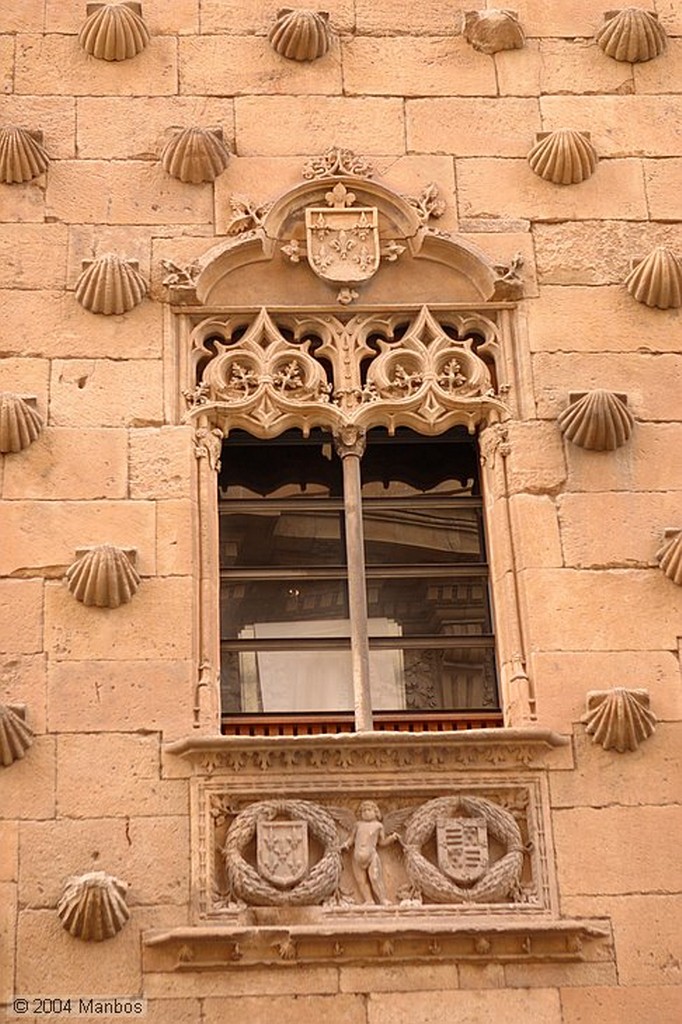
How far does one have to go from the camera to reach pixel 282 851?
438 inches

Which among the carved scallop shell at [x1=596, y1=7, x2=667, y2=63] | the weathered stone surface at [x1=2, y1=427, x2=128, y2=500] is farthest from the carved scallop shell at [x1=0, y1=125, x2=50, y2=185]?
the carved scallop shell at [x1=596, y1=7, x2=667, y2=63]

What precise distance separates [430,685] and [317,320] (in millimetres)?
2263

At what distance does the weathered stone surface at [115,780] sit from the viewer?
11.2m

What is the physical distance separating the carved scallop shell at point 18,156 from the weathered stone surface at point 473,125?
7.27 feet

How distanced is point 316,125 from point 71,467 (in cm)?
279

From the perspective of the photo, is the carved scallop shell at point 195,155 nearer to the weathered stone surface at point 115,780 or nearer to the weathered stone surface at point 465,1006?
the weathered stone surface at point 115,780

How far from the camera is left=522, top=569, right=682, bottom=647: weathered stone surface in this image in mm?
11820

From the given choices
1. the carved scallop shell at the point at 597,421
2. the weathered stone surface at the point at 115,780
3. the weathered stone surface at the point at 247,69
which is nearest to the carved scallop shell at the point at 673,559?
the carved scallop shell at the point at 597,421

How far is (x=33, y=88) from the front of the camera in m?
13.6

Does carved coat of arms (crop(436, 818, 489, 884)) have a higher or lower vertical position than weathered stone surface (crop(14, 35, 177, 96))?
lower

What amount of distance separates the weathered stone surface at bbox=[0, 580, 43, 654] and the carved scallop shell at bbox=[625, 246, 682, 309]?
150 inches

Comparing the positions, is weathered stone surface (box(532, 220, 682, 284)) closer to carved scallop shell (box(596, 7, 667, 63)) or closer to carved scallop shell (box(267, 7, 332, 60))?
carved scallop shell (box(596, 7, 667, 63))

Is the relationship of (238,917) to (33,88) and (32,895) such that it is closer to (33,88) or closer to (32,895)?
(32,895)

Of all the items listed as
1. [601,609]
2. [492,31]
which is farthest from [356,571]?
[492,31]
